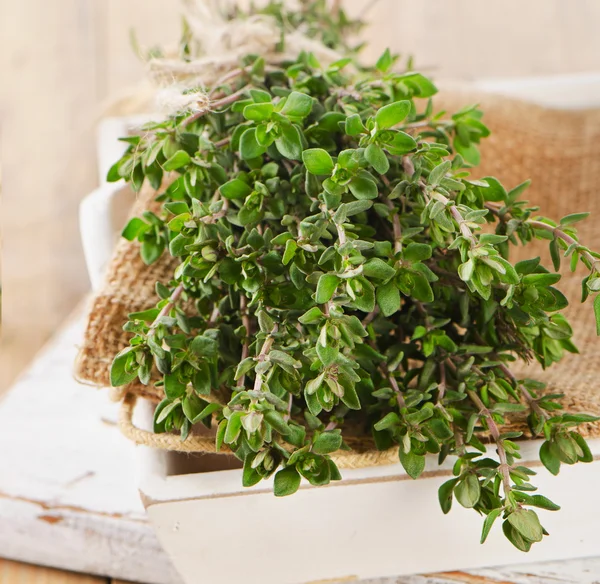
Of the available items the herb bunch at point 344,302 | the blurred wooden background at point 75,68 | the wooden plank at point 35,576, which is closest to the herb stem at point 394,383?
the herb bunch at point 344,302

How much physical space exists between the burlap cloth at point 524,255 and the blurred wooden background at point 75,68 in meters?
0.44

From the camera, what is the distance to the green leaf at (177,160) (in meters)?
0.45

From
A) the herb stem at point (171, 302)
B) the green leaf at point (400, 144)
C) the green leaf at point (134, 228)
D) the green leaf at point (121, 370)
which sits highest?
the green leaf at point (400, 144)

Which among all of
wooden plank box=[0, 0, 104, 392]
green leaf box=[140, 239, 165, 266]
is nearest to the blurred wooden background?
wooden plank box=[0, 0, 104, 392]

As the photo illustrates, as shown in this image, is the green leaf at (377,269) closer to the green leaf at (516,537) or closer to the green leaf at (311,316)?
the green leaf at (311,316)

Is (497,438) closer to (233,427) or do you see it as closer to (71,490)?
(233,427)

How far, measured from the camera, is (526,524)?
0.38 m

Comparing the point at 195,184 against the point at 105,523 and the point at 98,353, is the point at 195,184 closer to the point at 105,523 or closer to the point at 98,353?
the point at 98,353

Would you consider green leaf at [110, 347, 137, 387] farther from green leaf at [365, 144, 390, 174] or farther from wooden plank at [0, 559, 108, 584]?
wooden plank at [0, 559, 108, 584]

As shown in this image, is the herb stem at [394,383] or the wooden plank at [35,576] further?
the wooden plank at [35,576]

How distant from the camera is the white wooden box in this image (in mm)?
464

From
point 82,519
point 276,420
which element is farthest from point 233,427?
point 82,519

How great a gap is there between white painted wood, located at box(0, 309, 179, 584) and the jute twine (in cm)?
18

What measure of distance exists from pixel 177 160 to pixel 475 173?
1.32 feet
